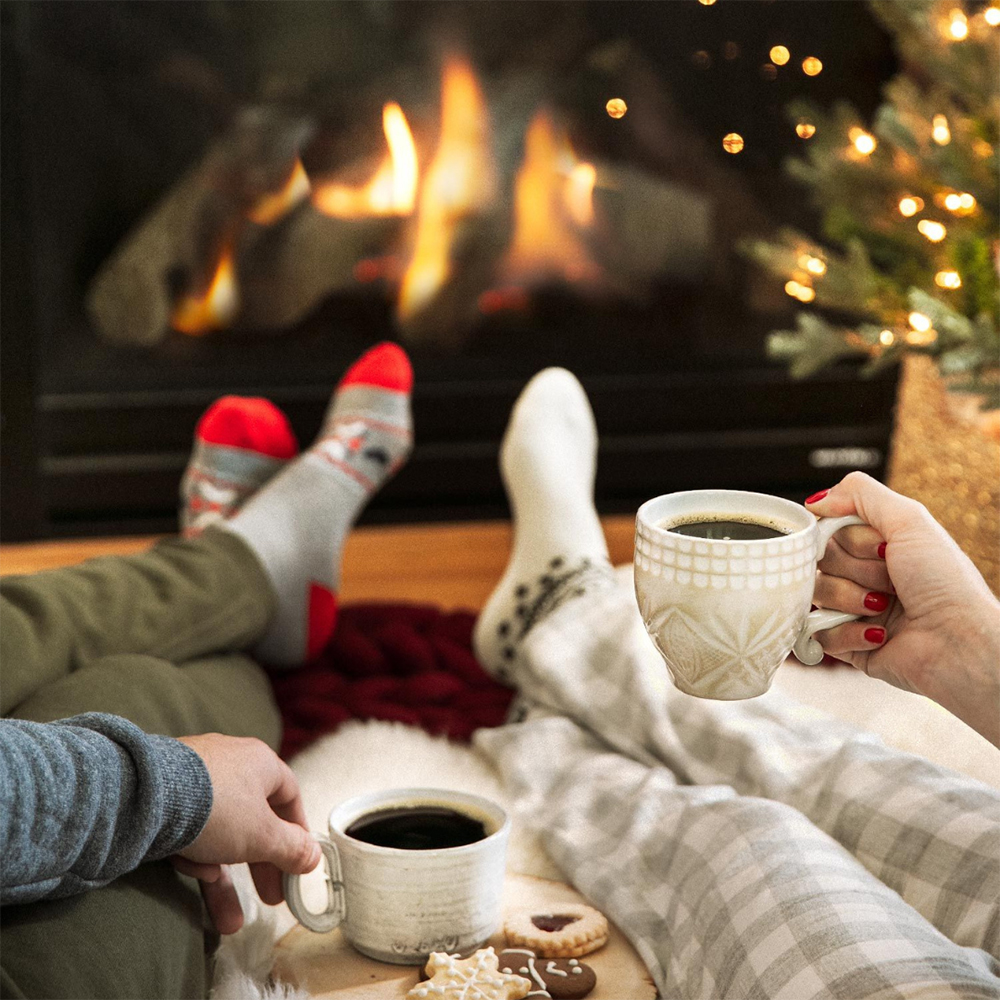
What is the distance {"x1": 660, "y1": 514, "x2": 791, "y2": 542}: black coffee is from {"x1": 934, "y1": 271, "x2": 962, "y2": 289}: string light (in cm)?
88

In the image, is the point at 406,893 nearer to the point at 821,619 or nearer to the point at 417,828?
the point at 417,828

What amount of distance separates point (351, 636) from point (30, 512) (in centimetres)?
63

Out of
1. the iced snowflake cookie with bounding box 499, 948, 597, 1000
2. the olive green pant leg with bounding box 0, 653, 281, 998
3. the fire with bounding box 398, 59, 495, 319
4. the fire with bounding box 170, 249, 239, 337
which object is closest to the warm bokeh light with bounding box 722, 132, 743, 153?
the fire with bounding box 398, 59, 495, 319

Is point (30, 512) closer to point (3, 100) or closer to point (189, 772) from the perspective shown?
point (3, 100)

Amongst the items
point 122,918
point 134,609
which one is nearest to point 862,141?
point 134,609

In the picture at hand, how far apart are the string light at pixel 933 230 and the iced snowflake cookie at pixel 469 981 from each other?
102 centimetres

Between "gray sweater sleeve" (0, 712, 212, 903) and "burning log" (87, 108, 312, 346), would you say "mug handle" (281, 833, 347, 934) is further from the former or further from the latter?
"burning log" (87, 108, 312, 346)

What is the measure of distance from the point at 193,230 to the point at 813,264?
77 cm

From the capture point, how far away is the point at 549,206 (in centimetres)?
160

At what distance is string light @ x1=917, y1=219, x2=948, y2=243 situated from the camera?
1.35 meters

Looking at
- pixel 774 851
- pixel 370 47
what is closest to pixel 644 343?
pixel 370 47

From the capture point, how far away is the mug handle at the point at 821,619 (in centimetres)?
52

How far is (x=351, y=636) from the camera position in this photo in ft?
3.83

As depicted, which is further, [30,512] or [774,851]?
[30,512]
